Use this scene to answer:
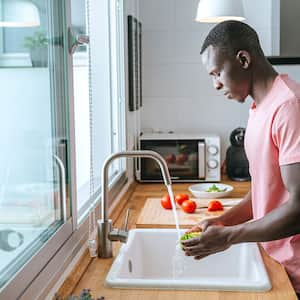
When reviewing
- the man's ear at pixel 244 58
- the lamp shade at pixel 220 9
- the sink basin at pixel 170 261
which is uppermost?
the lamp shade at pixel 220 9

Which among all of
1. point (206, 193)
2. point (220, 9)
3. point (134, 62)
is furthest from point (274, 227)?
point (134, 62)

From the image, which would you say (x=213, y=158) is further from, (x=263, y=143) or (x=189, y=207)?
(x=263, y=143)

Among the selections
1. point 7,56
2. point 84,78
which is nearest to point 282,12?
point 84,78

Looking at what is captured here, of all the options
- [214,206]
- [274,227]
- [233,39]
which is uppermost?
[233,39]

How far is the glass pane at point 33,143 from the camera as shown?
1372mm

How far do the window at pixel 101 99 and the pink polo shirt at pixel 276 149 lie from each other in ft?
2.21

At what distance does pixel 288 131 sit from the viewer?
1444 mm

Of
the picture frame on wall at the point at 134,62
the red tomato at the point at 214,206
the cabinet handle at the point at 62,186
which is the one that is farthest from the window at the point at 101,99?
the red tomato at the point at 214,206

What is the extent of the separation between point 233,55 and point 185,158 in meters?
1.55

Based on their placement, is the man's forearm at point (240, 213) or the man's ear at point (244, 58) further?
the man's forearm at point (240, 213)

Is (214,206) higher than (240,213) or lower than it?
lower

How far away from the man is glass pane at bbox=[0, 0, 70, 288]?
1.35ft

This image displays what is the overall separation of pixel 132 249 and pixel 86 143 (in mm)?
→ 467

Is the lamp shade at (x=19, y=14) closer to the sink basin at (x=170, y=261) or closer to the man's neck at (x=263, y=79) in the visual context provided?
the man's neck at (x=263, y=79)
